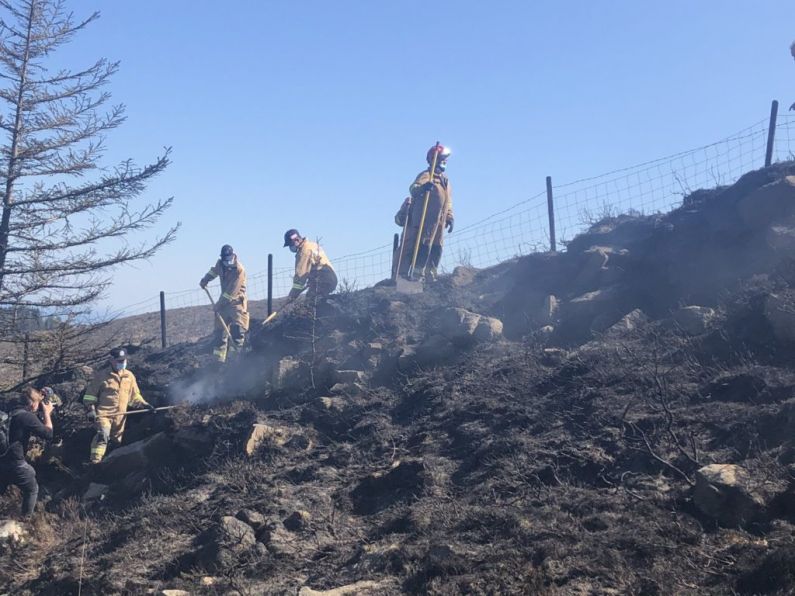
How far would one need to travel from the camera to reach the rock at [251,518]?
7082 millimetres

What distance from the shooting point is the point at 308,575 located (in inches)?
243

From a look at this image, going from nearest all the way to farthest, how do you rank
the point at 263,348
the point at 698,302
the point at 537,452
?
1. the point at 537,452
2. the point at 698,302
3. the point at 263,348

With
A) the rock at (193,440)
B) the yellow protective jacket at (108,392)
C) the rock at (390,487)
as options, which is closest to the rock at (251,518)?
the rock at (390,487)

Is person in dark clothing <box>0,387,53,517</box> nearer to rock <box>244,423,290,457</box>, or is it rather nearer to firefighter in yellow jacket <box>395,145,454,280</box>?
rock <box>244,423,290,457</box>

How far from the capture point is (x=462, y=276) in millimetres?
14188

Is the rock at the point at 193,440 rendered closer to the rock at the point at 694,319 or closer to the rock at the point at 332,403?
the rock at the point at 332,403

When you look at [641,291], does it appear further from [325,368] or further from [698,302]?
[325,368]

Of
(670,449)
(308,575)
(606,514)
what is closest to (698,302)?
(670,449)

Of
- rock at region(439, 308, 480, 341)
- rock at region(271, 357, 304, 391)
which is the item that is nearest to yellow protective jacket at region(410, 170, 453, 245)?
rock at region(439, 308, 480, 341)

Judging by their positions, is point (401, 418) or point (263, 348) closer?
point (401, 418)

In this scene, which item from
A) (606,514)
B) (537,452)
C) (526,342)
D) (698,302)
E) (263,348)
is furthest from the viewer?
(263,348)

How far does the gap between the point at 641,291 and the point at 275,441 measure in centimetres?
535

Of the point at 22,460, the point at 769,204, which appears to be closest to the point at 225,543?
the point at 22,460

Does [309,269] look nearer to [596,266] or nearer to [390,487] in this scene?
[596,266]
